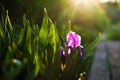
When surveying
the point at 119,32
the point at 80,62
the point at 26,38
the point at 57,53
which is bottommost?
the point at 119,32

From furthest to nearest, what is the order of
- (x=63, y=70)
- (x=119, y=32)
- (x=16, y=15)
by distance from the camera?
(x=119, y=32) → (x=16, y=15) → (x=63, y=70)

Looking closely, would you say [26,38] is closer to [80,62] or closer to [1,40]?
[1,40]

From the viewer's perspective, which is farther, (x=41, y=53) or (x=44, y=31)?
(x=44, y=31)

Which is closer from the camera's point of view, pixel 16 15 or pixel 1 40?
pixel 1 40

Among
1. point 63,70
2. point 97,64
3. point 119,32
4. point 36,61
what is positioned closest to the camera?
point 36,61

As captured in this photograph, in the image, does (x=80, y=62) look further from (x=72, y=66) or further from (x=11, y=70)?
(x=11, y=70)

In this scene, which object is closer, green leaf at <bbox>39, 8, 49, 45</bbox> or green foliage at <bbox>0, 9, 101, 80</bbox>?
green foliage at <bbox>0, 9, 101, 80</bbox>

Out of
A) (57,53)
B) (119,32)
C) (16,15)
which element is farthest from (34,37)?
(119,32)

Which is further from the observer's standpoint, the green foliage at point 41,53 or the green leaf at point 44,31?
the green leaf at point 44,31

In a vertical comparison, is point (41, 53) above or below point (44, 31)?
below

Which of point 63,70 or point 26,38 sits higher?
point 26,38
